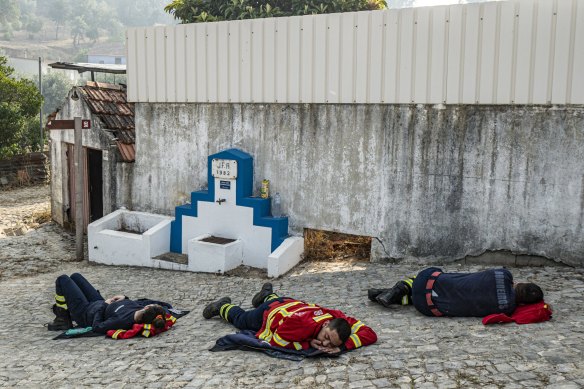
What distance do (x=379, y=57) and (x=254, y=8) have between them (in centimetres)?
972

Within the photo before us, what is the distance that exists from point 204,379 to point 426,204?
5026 mm

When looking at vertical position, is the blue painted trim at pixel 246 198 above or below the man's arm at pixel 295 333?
above

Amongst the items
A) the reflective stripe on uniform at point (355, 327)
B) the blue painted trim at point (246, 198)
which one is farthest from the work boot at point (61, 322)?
the reflective stripe on uniform at point (355, 327)

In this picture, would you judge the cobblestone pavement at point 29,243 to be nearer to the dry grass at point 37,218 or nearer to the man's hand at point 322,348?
the dry grass at point 37,218

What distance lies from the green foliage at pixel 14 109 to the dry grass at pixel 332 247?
14.5 m

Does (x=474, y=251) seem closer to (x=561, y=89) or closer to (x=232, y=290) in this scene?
(x=561, y=89)

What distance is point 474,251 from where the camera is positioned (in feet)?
30.0

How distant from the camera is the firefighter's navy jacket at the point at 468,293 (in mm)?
6523

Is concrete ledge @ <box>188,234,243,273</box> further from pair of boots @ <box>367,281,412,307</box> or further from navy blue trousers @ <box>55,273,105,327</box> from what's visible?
pair of boots @ <box>367,281,412,307</box>

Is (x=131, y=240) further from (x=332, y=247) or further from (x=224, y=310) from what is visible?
(x=224, y=310)

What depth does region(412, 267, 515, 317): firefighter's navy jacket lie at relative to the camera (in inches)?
257

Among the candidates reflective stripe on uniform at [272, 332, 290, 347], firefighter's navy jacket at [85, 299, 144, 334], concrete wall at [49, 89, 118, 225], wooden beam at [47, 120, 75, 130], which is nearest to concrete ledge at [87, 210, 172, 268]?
concrete wall at [49, 89, 118, 225]

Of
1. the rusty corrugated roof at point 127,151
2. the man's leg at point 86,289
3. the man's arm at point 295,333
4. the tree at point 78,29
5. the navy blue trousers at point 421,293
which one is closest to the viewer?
the man's arm at point 295,333

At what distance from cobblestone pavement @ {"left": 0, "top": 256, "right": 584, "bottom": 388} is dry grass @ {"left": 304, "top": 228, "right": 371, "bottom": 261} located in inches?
59.3
